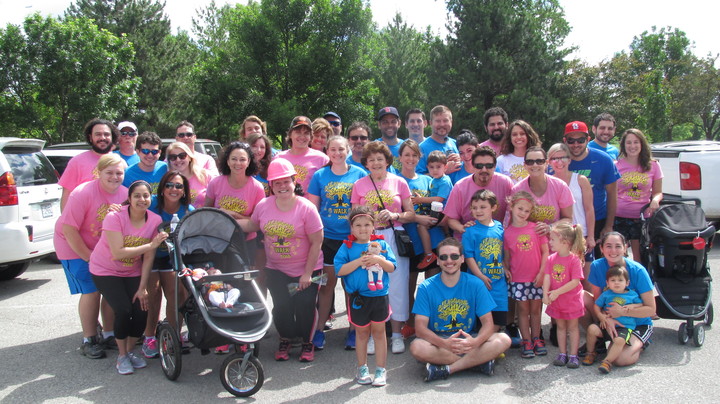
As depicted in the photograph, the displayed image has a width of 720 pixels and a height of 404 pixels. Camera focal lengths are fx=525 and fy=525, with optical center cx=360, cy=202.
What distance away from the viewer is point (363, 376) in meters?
4.07

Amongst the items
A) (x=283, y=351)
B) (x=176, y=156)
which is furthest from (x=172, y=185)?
(x=283, y=351)

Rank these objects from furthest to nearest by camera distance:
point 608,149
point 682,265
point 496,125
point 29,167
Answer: point 29,167 < point 608,149 < point 496,125 < point 682,265

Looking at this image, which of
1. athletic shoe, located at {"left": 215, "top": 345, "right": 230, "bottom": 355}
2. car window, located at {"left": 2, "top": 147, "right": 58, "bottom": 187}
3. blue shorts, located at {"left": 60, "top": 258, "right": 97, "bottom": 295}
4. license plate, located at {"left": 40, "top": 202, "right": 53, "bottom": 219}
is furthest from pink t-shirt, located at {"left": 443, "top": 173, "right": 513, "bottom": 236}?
car window, located at {"left": 2, "top": 147, "right": 58, "bottom": 187}

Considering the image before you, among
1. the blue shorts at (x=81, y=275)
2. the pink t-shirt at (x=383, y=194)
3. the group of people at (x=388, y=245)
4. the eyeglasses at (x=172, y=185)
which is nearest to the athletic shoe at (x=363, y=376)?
the group of people at (x=388, y=245)

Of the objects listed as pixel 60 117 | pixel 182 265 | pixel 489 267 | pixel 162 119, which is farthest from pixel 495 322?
pixel 162 119

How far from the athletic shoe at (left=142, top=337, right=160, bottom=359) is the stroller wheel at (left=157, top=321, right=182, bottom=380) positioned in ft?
1.21

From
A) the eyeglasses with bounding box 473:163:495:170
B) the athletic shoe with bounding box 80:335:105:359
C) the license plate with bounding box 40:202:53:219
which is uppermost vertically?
the eyeglasses with bounding box 473:163:495:170

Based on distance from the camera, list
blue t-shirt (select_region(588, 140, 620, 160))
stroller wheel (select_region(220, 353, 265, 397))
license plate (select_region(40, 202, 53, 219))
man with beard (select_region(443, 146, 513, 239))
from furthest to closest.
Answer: license plate (select_region(40, 202, 53, 219)) < blue t-shirt (select_region(588, 140, 620, 160)) < man with beard (select_region(443, 146, 513, 239)) < stroller wheel (select_region(220, 353, 265, 397))

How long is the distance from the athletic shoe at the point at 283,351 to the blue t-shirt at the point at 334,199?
41.3 inches

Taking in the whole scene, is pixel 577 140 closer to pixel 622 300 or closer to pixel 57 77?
pixel 622 300

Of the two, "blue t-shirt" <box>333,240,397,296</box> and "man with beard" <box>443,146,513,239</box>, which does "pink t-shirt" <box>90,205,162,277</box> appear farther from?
"man with beard" <box>443,146,513,239</box>

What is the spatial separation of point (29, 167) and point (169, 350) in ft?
14.7

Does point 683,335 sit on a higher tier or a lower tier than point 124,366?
lower

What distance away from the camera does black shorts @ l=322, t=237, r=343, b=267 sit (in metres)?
4.99
